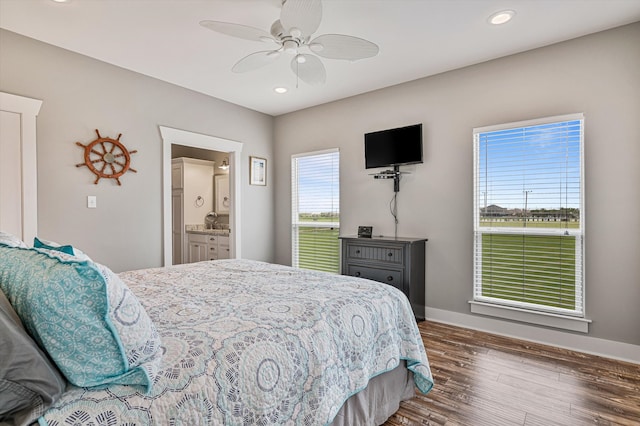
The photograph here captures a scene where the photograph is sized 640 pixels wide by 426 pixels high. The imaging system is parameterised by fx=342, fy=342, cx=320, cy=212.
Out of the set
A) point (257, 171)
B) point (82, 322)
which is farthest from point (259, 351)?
point (257, 171)

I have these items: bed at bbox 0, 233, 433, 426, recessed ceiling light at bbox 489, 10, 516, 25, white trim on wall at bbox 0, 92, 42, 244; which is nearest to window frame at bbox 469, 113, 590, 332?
recessed ceiling light at bbox 489, 10, 516, 25

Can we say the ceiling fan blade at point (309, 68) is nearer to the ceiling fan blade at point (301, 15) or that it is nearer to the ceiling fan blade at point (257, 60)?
the ceiling fan blade at point (257, 60)

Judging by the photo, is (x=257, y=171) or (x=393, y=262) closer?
(x=393, y=262)

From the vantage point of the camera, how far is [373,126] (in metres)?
4.26

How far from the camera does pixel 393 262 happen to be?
144 inches

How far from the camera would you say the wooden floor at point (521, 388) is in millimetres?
2002

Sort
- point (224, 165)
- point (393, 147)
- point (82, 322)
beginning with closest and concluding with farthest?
point (82, 322)
point (393, 147)
point (224, 165)

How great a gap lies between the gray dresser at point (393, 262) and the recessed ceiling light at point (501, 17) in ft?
6.75

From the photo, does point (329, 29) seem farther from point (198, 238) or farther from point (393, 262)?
point (198, 238)

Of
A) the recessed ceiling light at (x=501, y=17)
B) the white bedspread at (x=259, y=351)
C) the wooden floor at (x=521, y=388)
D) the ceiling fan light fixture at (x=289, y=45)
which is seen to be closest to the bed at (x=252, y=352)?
the white bedspread at (x=259, y=351)

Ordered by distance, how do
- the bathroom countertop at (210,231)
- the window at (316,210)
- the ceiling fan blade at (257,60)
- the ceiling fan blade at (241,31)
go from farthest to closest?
the bathroom countertop at (210,231) < the window at (316,210) < the ceiling fan blade at (257,60) < the ceiling fan blade at (241,31)

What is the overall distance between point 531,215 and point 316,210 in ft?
8.62

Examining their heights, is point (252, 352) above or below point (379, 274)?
above

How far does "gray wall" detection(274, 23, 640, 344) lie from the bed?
1.86 metres
